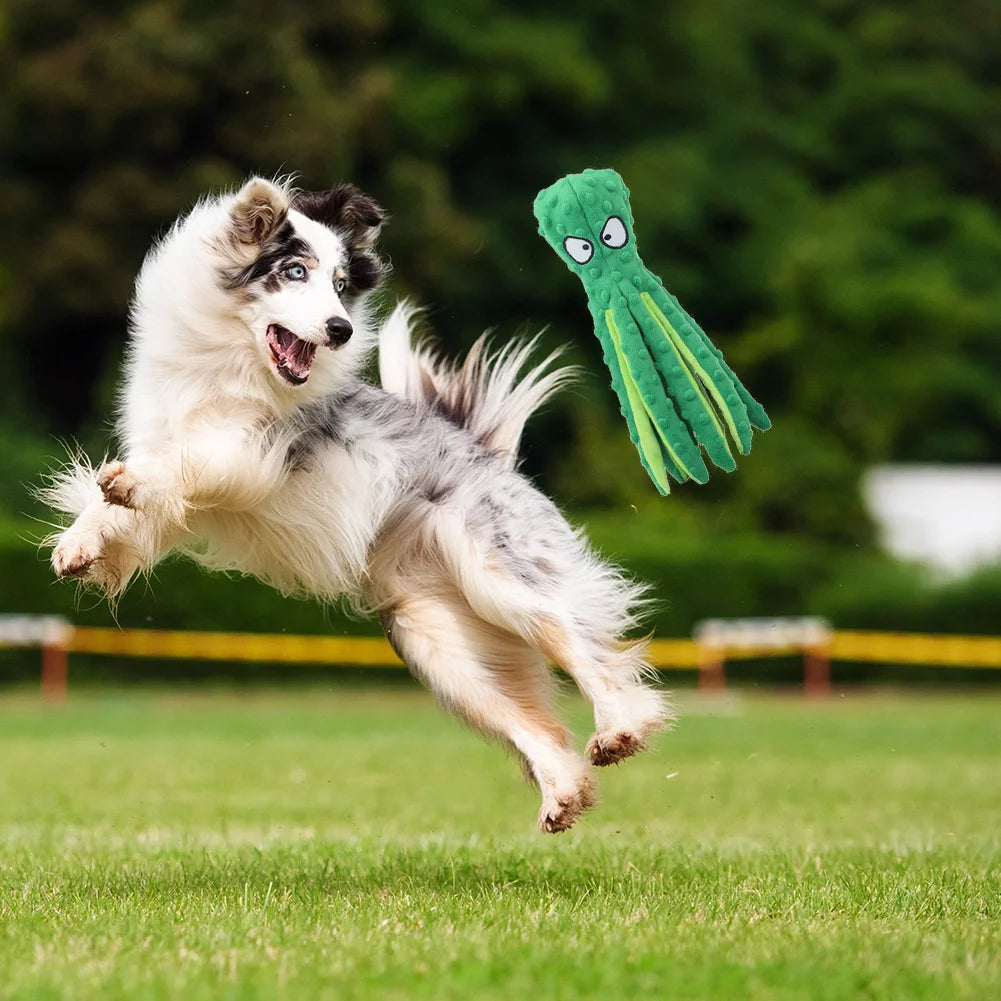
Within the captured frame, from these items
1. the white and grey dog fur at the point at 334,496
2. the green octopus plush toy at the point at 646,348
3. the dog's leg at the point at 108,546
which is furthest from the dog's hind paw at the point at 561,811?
the dog's leg at the point at 108,546

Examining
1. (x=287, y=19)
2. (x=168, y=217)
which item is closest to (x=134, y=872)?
(x=168, y=217)

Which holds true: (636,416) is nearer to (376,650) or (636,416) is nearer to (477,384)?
(477,384)

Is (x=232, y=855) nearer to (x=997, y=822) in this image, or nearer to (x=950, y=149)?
(x=997, y=822)

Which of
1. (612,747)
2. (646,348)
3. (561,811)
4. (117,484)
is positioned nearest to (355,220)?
(646,348)

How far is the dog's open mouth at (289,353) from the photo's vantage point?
5965mm

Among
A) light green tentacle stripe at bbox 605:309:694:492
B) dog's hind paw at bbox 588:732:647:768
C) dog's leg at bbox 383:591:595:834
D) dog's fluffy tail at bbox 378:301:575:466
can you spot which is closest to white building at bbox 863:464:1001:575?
dog's fluffy tail at bbox 378:301:575:466

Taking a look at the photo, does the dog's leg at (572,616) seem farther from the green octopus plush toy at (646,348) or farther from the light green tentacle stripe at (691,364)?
the light green tentacle stripe at (691,364)

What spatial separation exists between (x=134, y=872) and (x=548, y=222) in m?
2.87

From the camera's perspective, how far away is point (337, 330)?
588 cm

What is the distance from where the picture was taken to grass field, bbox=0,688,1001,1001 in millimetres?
4258

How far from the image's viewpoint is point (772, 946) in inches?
184

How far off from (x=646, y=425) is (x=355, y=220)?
1.32m

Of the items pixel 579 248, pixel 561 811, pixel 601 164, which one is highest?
pixel 601 164

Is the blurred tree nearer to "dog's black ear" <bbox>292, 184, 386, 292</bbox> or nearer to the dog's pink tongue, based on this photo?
"dog's black ear" <bbox>292, 184, 386, 292</bbox>
